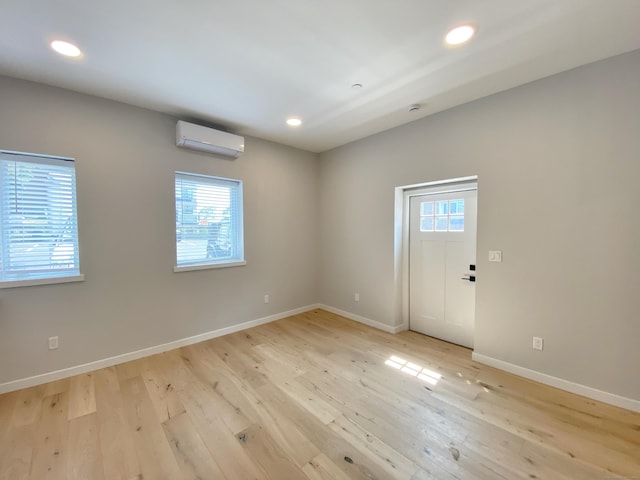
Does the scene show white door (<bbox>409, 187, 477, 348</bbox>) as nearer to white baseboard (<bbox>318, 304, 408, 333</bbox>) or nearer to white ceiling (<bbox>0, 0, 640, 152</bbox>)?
white baseboard (<bbox>318, 304, 408, 333</bbox>)

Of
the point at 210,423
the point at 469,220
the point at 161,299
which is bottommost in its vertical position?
the point at 210,423

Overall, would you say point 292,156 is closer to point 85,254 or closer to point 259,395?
point 85,254

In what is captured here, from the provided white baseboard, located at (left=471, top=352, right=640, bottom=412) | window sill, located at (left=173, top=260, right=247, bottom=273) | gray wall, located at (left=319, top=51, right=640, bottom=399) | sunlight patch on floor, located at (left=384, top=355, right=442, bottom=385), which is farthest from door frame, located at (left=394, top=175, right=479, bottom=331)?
window sill, located at (left=173, top=260, right=247, bottom=273)

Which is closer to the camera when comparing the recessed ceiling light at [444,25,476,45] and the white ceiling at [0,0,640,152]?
the white ceiling at [0,0,640,152]

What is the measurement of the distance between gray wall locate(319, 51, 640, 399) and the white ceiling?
0.93 feet

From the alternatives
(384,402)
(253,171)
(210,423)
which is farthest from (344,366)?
(253,171)

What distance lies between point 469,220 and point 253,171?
2.88 metres

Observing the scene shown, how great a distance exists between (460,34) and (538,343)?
2.68 meters

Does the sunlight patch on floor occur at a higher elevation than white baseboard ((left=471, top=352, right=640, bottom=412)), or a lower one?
lower

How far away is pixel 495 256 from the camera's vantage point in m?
2.71

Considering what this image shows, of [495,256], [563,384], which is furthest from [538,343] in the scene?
[495,256]

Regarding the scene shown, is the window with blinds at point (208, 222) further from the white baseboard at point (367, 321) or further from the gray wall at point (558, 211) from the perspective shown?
the gray wall at point (558, 211)

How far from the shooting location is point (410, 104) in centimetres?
287

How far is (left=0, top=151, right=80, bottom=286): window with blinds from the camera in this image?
2352 millimetres
